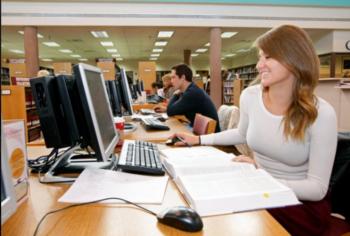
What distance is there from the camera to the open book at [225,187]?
0.78 meters

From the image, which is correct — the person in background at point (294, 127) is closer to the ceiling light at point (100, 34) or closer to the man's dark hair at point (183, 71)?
the man's dark hair at point (183, 71)

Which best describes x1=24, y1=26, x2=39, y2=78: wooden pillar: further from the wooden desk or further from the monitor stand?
the wooden desk

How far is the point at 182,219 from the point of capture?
69cm

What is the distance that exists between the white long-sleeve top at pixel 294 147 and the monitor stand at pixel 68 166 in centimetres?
64

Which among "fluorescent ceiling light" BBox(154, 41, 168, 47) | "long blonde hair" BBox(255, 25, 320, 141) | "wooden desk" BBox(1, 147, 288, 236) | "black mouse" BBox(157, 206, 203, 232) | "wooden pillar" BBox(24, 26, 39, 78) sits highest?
"fluorescent ceiling light" BBox(154, 41, 168, 47)

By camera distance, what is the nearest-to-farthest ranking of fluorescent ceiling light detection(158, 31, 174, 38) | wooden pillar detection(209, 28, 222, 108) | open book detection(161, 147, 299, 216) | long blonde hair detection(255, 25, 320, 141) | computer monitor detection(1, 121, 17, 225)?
1. computer monitor detection(1, 121, 17, 225)
2. open book detection(161, 147, 299, 216)
3. long blonde hair detection(255, 25, 320, 141)
4. wooden pillar detection(209, 28, 222, 108)
5. fluorescent ceiling light detection(158, 31, 174, 38)

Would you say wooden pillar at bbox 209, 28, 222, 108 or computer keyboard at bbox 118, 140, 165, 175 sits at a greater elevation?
wooden pillar at bbox 209, 28, 222, 108

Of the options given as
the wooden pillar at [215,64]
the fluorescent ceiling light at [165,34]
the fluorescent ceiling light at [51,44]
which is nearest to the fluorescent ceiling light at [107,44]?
the fluorescent ceiling light at [51,44]

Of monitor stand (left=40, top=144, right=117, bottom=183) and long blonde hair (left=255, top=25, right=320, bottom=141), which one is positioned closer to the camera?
monitor stand (left=40, top=144, right=117, bottom=183)

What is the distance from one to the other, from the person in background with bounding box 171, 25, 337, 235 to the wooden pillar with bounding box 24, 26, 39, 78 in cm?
739

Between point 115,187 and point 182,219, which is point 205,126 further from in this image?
point 182,219

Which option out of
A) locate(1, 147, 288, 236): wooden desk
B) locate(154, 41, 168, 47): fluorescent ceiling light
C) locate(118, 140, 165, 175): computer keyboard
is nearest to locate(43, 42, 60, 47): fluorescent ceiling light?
locate(154, 41, 168, 47): fluorescent ceiling light

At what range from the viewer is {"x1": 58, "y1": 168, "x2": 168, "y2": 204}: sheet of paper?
0.85 meters

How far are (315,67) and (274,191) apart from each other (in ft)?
2.23
